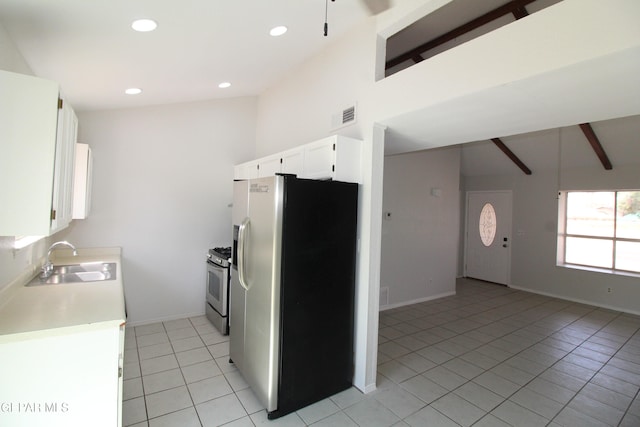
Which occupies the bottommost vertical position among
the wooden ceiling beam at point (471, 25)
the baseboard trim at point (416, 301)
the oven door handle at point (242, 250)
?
the baseboard trim at point (416, 301)

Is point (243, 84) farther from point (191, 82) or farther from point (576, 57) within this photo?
point (576, 57)

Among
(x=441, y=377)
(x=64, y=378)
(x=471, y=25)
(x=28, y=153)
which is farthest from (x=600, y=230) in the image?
(x=28, y=153)

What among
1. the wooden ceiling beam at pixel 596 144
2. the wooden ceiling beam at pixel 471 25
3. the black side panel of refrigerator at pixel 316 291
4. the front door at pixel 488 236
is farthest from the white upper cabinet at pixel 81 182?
the front door at pixel 488 236

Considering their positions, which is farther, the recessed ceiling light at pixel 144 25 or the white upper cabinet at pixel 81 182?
the white upper cabinet at pixel 81 182

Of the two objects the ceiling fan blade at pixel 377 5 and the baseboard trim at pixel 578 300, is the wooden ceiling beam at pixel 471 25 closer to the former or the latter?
the ceiling fan blade at pixel 377 5

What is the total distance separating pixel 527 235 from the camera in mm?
6477

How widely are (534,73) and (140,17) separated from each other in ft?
7.43

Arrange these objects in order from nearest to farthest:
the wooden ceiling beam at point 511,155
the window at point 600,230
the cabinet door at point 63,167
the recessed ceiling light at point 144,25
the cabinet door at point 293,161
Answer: the cabinet door at point 63,167 → the recessed ceiling light at point 144,25 → the cabinet door at point 293,161 → the window at point 600,230 → the wooden ceiling beam at point 511,155

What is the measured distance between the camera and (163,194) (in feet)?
13.4

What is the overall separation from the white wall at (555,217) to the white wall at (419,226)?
5.79 feet

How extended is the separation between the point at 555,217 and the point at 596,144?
167 cm

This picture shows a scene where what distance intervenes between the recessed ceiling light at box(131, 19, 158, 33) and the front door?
7.13 metres

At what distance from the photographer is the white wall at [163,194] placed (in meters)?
3.74

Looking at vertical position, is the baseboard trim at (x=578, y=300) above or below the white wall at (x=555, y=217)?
below
